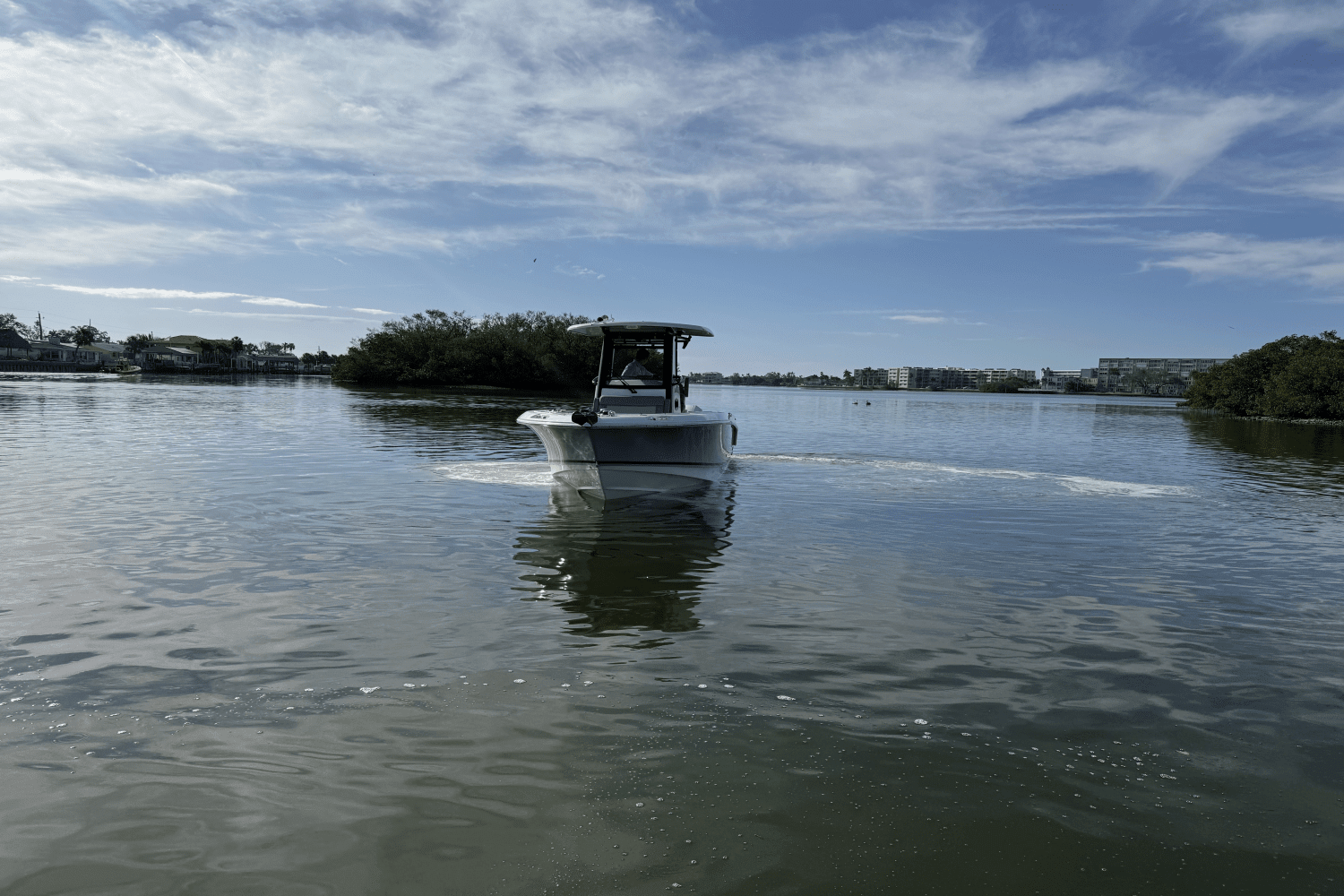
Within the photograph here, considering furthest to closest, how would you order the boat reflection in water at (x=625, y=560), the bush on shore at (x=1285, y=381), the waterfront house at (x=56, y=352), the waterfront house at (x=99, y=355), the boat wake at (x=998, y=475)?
the waterfront house at (x=99, y=355) < the waterfront house at (x=56, y=352) < the bush on shore at (x=1285, y=381) < the boat wake at (x=998, y=475) < the boat reflection in water at (x=625, y=560)

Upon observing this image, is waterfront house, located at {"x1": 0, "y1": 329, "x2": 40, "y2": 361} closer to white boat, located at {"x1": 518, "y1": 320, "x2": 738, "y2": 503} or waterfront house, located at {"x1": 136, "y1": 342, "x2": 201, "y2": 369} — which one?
waterfront house, located at {"x1": 136, "y1": 342, "x2": 201, "y2": 369}

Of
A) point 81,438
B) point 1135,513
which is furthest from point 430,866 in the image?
point 81,438

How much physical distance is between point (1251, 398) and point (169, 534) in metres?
92.5

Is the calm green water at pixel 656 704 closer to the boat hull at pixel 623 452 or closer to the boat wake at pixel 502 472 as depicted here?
the boat hull at pixel 623 452

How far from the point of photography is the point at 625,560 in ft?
36.3

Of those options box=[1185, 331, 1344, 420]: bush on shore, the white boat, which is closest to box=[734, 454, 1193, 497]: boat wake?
the white boat

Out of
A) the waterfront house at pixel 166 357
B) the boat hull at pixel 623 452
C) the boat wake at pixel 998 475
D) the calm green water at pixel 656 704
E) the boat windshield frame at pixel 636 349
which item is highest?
the waterfront house at pixel 166 357

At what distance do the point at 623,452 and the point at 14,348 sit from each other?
196m

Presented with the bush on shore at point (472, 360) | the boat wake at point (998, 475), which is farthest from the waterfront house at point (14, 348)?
the boat wake at point (998, 475)

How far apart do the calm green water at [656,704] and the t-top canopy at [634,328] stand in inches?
199

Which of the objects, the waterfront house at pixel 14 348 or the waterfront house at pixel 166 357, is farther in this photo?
the waterfront house at pixel 166 357

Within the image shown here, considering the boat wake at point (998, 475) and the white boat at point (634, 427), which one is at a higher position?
the white boat at point (634, 427)

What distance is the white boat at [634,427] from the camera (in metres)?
15.1

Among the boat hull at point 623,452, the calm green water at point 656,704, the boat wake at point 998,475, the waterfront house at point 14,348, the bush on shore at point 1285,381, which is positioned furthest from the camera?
the waterfront house at point 14,348
